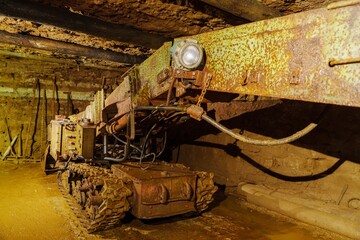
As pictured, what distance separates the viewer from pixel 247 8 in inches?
108

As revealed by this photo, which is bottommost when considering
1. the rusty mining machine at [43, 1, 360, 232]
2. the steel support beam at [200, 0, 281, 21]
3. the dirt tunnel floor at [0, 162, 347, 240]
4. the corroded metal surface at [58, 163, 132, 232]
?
the dirt tunnel floor at [0, 162, 347, 240]

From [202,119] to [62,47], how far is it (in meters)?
3.38

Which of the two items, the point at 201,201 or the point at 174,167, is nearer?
the point at 201,201

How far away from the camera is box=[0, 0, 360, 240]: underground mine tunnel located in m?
1.52

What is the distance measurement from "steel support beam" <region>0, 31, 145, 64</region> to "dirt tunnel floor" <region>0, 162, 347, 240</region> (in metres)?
2.60

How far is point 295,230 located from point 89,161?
129 inches

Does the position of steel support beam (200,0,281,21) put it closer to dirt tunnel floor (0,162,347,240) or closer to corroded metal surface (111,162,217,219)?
corroded metal surface (111,162,217,219)

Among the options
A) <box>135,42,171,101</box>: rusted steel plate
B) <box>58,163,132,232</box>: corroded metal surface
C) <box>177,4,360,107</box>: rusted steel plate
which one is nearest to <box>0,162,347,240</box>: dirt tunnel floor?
<box>58,163,132,232</box>: corroded metal surface

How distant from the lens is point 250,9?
2.78 meters

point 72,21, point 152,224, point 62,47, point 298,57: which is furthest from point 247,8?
point 62,47

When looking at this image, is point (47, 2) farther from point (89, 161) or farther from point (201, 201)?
point (201, 201)

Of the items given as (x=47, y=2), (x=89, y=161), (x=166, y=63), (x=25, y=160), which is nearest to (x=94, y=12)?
(x=47, y=2)

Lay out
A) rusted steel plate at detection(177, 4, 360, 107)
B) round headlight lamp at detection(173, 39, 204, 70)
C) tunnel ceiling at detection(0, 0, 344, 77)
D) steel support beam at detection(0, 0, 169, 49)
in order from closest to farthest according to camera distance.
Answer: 1. rusted steel plate at detection(177, 4, 360, 107)
2. round headlight lamp at detection(173, 39, 204, 70)
3. tunnel ceiling at detection(0, 0, 344, 77)
4. steel support beam at detection(0, 0, 169, 49)

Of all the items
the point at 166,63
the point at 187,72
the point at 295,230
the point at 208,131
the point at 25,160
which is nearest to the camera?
the point at 187,72
